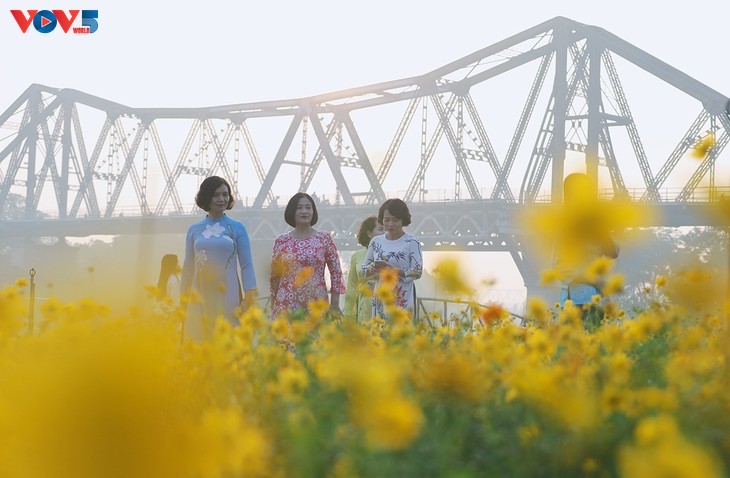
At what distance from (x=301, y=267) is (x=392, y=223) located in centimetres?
63

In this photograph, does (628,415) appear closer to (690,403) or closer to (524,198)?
(690,403)

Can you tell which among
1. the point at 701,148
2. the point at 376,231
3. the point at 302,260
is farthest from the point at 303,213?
the point at 701,148

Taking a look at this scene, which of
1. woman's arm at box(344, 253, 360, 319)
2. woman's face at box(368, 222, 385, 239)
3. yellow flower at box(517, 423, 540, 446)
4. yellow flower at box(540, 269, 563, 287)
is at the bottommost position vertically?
yellow flower at box(517, 423, 540, 446)

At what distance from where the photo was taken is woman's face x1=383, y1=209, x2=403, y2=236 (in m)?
6.04

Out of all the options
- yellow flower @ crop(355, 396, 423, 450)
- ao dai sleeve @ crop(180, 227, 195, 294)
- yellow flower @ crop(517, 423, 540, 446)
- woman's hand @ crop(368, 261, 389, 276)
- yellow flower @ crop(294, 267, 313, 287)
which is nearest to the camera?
yellow flower @ crop(355, 396, 423, 450)

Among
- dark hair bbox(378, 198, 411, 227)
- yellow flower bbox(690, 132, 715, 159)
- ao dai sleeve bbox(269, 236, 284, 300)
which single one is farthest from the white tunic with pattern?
yellow flower bbox(690, 132, 715, 159)

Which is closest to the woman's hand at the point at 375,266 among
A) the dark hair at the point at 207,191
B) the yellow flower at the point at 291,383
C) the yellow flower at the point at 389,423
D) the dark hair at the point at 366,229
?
the dark hair at the point at 207,191

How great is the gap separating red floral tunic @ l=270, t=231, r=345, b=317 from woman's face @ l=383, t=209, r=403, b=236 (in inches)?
14.4

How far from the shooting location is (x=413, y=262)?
6.09 m

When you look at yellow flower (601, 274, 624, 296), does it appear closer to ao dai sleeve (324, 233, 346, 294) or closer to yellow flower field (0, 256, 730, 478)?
yellow flower field (0, 256, 730, 478)

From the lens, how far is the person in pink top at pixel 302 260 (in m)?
6.02

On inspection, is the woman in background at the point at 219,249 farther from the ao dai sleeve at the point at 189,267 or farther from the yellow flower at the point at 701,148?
the yellow flower at the point at 701,148

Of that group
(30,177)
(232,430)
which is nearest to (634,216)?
(232,430)

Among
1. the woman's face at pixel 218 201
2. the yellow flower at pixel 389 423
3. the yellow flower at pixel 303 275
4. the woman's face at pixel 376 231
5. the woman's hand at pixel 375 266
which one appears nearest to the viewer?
the yellow flower at pixel 389 423
